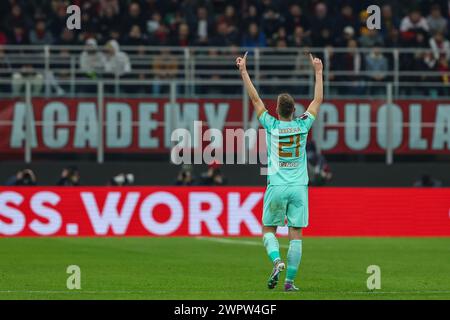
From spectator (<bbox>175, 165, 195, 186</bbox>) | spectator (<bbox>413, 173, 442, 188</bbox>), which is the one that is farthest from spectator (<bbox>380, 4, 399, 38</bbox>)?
spectator (<bbox>175, 165, 195, 186</bbox>)

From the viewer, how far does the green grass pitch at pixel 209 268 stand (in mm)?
14305

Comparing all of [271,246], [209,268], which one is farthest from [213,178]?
[271,246]

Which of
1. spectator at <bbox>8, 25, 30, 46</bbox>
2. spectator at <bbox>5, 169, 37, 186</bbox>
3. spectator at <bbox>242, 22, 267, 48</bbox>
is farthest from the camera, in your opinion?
spectator at <bbox>242, 22, 267, 48</bbox>

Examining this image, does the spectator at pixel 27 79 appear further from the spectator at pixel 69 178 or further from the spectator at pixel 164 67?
the spectator at pixel 164 67

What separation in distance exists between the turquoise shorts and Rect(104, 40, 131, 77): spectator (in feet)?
50.5

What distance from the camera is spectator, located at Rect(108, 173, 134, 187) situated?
93.9 feet

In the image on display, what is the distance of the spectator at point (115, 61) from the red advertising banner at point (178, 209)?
4.30 m

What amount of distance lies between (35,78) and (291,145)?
15648mm

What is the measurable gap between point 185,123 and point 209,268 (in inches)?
437

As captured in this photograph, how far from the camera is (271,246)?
1420 cm

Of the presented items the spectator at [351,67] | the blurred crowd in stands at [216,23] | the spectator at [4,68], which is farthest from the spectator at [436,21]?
the spectator at [4,68]

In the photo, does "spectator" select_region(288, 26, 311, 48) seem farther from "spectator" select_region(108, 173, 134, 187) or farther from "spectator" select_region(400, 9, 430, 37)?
"spectator" select_region(108, 173, 134, 187)

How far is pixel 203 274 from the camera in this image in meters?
17.2

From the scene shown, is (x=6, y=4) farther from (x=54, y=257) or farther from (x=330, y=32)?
(x=54, y=257)
